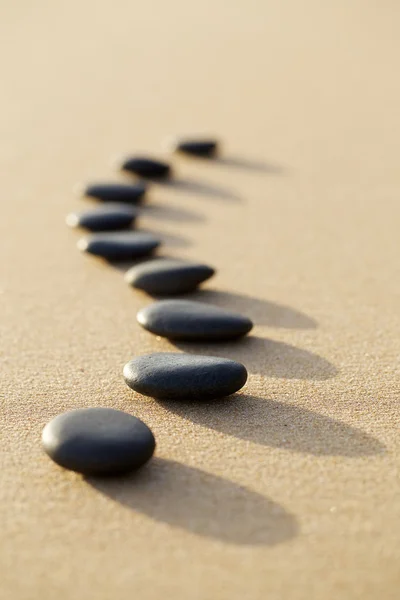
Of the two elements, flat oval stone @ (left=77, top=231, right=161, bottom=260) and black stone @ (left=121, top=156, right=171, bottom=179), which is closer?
flat oval stone @ (left=77, top=231, right=161, bottom=260)

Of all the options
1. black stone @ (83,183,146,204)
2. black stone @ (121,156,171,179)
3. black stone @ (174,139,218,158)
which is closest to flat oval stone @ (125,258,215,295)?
black stone @ (83,183,146,204)

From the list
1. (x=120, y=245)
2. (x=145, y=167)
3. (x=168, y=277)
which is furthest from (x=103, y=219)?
(x=145, y=167)

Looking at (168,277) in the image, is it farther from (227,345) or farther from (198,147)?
(198,147)

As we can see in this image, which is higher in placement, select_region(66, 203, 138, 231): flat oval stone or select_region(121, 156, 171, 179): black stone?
select_region(121, 156, 171, 179): black stone

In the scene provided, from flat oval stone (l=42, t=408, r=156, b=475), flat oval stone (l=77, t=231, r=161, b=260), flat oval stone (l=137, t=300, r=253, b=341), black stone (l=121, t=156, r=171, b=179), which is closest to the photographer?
flat oval stone (l=42, t=408, r=156, b=475)

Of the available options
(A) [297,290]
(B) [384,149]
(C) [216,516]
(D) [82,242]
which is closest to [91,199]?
(D) [82,242]

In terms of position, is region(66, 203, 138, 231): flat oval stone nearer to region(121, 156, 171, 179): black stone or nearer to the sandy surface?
the sandy surface

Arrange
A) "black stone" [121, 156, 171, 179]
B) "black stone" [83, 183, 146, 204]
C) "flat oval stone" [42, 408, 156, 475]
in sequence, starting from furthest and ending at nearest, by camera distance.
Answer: "black stone" [121, 156, 171, 179]
"black stone" [83, 183, 146, 204]
"flat oval stone" [42, 408, 156, 475]

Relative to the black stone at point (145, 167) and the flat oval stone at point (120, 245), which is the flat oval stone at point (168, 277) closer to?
the flat oval stone at point (120, 245)
